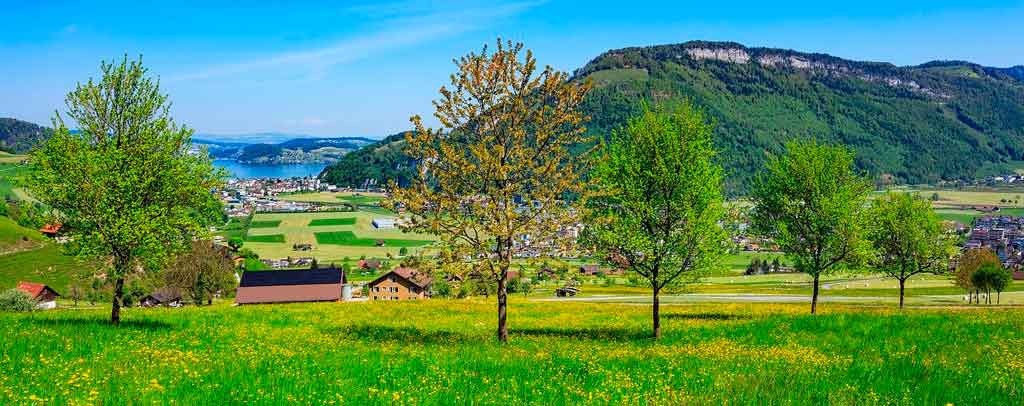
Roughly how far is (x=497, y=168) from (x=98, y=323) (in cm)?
1680

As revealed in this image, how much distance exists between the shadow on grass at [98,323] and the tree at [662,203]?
17812 millimetres

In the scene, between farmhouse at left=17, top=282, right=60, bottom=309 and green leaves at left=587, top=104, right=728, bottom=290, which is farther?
farmhouse at left=17, top=282, right=60, bottom=309

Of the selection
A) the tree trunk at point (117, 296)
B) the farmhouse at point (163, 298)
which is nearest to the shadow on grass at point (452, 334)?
the tree trunk at point (117, 296)

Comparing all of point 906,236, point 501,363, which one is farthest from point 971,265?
point 501,363

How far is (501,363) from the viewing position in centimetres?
1670

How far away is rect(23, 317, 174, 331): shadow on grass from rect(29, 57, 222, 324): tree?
768 mm

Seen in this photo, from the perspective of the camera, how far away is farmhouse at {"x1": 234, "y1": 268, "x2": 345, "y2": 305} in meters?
117

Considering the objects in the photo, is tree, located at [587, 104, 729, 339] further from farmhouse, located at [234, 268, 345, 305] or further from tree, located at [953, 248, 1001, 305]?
farmhouse, located at [234, 268, 345, 305]

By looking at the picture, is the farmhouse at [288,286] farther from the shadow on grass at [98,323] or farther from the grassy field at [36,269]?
the shadow on grass at [98,323]

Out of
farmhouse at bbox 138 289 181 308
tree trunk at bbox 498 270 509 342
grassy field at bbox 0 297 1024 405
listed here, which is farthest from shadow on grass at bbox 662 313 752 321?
farmhouse at bbox 138 289 181 308

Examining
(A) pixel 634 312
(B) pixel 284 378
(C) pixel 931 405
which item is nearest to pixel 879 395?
(C) pixel 931 405

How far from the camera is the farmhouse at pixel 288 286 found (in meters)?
117

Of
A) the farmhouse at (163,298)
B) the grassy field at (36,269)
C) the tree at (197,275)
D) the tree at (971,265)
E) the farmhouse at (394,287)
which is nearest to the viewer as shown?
the tree at (971,265)

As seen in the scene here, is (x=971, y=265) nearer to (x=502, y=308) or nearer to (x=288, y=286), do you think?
(x=502, y=308)
